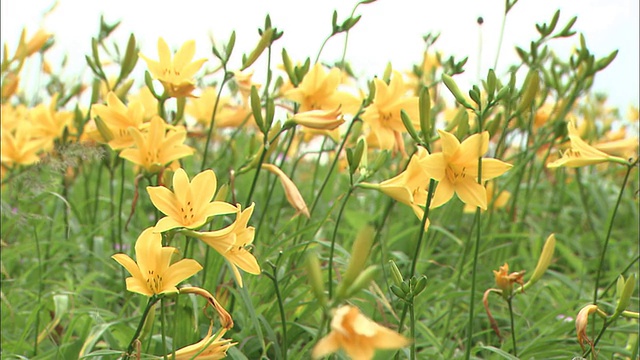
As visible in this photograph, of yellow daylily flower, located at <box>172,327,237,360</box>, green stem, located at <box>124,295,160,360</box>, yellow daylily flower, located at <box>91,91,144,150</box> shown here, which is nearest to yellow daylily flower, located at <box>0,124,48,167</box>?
yellow daylily flower, located at <box>91,91,144,150</box>

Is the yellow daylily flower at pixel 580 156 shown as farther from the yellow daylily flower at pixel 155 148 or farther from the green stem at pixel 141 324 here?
the green stem at pixel 141 324

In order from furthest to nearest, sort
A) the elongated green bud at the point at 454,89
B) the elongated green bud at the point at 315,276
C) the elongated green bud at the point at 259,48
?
1. the elongated green bud at the point at 259,48
2. the elongated green bud at the point at 454,89
3. the elongated green bud at the point at 315,276

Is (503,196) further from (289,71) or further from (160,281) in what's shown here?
(160,281)

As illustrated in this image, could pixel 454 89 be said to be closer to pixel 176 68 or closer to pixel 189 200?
pixel 189 200

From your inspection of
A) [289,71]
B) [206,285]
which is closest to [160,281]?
[206,285]

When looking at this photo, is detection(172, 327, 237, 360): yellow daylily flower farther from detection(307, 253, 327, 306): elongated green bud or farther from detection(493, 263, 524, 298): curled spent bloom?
detection(493, 263, 524, 298): curled spent bloom

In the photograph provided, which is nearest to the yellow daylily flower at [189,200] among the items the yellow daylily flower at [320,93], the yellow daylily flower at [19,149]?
the yellow daylily flower at [320,93]

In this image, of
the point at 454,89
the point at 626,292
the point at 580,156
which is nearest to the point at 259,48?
the point at 454,89
